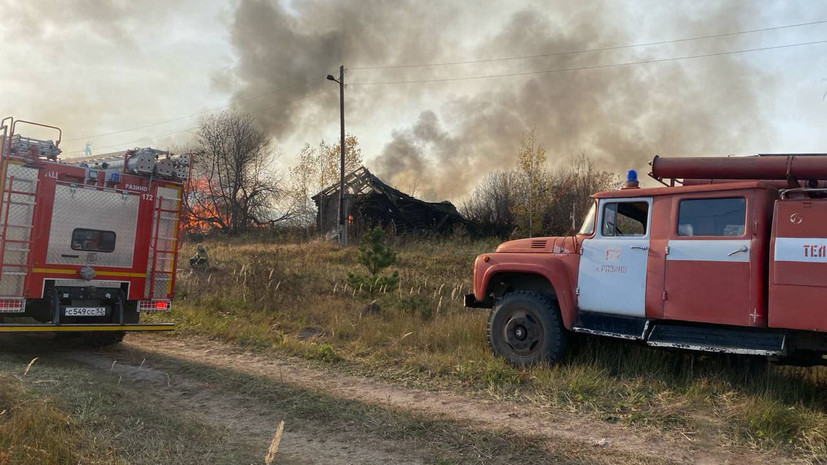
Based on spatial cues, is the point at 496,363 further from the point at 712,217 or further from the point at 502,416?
the point at 712,217

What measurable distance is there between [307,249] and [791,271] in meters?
19.7

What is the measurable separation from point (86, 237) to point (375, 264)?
5136 millimetres

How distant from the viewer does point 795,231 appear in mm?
5129

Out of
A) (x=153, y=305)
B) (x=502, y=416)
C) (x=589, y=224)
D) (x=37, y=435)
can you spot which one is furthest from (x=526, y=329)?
(x=153, y=305)

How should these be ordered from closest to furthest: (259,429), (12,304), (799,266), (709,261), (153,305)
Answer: (259,429), (799,266), (709,261), (12,304), (153,305)

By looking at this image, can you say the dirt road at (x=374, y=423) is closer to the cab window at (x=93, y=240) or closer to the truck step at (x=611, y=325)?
the truck step at (x=611, y=325)

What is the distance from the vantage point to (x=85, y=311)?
769 cm

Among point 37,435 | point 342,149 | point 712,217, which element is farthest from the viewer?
point 342,149

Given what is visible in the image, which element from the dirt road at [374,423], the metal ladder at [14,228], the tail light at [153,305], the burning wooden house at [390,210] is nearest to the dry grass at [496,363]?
the dirt road at [374,423]

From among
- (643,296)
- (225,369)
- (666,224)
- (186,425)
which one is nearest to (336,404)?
(186,425)

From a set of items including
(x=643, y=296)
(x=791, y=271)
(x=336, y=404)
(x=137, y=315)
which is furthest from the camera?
(x=137, y=315)

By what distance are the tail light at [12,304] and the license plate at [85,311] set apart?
49 centimetres

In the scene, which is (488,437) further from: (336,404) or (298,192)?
(298,192)

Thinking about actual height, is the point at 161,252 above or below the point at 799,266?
below
